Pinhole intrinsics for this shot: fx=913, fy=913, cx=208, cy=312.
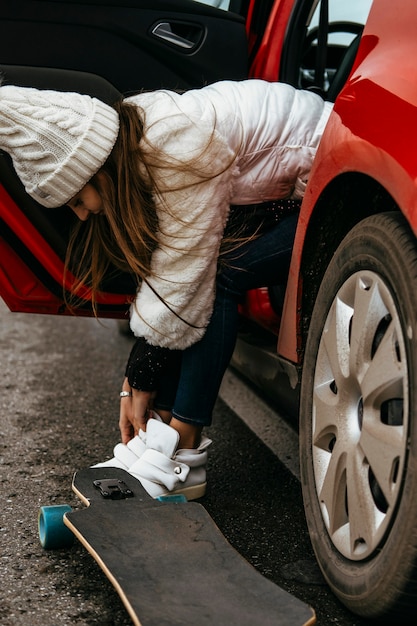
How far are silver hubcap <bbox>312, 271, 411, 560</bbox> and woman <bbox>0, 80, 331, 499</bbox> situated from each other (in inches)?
15.4

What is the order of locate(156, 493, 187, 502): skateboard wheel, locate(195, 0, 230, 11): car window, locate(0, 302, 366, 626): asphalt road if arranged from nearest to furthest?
locate(0, 302, 366, 626): asphalt road, locate(156, 493, 187, 502): skateboard wheel, locate(195, 0, 230, 11): car window

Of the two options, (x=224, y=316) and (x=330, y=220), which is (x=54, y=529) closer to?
(x=224, y=316)

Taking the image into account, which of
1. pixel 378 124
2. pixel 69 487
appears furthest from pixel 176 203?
pixel 69 487

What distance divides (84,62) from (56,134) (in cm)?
49

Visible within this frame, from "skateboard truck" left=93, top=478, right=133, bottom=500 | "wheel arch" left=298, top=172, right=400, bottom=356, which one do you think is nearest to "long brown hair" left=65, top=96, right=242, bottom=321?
"wheel arch" left=298, top=172, right=400, bottom=356

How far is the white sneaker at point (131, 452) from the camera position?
234 cm

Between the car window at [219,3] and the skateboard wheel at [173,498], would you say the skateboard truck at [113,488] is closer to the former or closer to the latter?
the skateboard wheel at [173,498]

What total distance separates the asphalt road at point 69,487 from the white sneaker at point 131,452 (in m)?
0.16

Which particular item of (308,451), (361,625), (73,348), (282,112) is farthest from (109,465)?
(73,348)

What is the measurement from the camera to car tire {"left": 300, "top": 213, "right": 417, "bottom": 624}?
1.54 m

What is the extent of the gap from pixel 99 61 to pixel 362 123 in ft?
3.21

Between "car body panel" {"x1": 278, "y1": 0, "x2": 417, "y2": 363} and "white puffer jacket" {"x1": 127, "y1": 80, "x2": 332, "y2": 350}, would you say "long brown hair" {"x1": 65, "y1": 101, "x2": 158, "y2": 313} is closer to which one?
"white puffer jacket" {"x1": 127, "y1": 80, "x2": 332, "y2": 350}

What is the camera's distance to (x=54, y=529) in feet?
6.75

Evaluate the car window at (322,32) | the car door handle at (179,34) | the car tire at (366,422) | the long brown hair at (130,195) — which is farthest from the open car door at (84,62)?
the car tire at (366,422)
